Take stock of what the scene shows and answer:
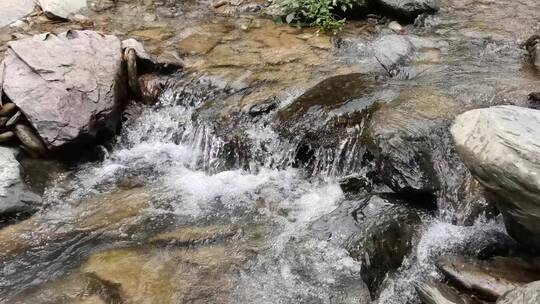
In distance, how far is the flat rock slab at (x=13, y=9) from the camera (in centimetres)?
827

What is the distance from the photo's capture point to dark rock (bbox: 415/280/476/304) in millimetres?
3760

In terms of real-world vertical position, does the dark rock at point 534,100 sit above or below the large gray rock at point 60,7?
below

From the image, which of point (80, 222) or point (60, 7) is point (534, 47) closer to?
point (80, 222)

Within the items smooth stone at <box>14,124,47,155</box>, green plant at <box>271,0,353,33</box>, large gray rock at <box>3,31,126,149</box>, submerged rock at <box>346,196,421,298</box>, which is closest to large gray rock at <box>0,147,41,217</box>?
smooth stone at <box>14,124,47,155</box>

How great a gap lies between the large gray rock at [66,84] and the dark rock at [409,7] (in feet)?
14.0

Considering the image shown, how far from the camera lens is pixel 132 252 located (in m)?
4.69

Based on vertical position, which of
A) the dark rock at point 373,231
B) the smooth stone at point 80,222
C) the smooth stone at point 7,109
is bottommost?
the smooth stone at point 80,222

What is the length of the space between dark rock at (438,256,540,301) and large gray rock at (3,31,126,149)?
433 centimetres

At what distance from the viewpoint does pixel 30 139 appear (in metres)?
5.86

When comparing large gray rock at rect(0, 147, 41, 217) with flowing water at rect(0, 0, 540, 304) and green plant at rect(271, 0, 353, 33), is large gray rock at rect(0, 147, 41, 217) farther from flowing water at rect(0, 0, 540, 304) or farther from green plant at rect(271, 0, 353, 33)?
green plant at rect(271, 0, 353, 33)

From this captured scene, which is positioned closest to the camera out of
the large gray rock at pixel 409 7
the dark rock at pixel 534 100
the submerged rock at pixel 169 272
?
the submerged rock at pixel 169 272

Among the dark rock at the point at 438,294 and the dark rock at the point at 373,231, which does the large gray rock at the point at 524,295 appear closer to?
the dark rock at the point at 438,294

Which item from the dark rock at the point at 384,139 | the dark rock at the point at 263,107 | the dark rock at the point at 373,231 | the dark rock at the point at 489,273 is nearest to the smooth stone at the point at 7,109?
the dark rock at the point at 263,107

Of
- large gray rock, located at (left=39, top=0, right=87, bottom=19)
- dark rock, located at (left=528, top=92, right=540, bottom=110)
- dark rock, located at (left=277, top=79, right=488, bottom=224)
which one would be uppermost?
large gray rock, located at (left=39, top=0, right=87, bottom=19)
